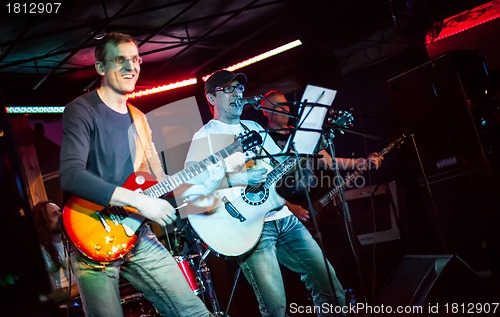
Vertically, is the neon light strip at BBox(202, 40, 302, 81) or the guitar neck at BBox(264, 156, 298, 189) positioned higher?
the neon light strip at BBox(202, 40, 302, 81)

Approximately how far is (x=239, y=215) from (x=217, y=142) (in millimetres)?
672

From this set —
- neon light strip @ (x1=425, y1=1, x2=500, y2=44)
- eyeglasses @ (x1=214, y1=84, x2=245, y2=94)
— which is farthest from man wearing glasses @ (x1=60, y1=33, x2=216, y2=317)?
neon light strip @ (x1=425, y1=1, x2=500, y2=44)

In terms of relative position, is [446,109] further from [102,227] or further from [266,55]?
[102,227]

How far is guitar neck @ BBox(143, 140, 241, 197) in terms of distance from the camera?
9.84ft

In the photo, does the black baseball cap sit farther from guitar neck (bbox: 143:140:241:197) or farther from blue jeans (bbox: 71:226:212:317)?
blue jeans (bbox: 71:226:212:317)

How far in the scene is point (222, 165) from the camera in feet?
12.0

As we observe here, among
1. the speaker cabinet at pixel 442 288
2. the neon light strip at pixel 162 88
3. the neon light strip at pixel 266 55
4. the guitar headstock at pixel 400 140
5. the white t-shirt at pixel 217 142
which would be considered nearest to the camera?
the speaker cabinet at pixel 442 288

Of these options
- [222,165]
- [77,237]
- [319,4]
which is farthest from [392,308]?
[319,4]

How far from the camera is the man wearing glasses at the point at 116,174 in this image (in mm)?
2504

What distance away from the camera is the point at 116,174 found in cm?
279

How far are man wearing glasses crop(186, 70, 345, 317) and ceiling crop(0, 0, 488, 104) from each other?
2542mm

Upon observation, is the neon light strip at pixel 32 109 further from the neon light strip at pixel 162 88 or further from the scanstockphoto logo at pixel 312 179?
the scanstockphoto logo at pixel 312 179

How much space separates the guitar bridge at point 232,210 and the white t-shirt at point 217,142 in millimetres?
229

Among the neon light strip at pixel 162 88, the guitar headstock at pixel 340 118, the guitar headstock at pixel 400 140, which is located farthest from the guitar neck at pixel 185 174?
the neon light strip at pixel 162 88
